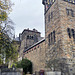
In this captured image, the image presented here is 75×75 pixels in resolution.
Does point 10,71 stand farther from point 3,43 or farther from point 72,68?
point 72,68

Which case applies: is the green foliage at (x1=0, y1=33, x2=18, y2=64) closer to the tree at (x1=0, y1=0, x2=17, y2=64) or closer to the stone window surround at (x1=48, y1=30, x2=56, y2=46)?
the tree at (x1=0, y1=0, x2=17, y2=64)

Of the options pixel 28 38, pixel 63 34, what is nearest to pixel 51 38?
pixel 63 34

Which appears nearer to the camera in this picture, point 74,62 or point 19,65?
point 74,62

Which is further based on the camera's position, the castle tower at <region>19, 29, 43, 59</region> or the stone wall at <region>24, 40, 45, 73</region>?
the castle tower at <region>19, 29, 43, 59</region>

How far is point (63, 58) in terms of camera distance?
994 cm

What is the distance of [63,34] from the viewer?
1100cm

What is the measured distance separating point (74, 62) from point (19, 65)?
12.7 meters

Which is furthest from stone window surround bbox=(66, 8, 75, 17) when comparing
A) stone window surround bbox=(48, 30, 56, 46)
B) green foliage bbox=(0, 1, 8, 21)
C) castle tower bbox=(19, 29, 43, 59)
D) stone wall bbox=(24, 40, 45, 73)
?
castle tower bbox=(19, 29, 43, 59)

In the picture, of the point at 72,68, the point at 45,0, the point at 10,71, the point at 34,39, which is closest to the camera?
the point at 10,71

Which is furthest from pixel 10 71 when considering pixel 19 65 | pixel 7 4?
pixel 19 65

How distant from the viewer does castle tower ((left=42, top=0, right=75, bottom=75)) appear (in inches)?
394

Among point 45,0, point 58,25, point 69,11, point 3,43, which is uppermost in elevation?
point 45,0

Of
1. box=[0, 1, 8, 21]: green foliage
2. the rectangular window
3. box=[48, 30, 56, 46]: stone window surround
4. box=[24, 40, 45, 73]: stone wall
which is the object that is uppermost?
the rectangular window

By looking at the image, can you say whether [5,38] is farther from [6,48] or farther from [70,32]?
[70,32]
